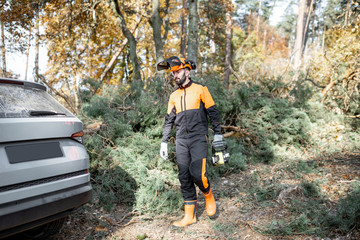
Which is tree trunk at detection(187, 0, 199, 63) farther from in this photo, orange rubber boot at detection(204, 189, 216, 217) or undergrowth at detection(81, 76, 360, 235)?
orange rubber boot at detection(204, 189, 216, 217)

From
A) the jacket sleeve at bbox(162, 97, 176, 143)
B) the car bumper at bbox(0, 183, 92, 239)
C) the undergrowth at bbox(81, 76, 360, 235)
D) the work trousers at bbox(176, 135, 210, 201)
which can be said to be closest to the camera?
the car bumper at bbox(0, 183, 92, 239)

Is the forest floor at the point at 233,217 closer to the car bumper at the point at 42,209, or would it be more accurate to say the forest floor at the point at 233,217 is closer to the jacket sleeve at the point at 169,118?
the car bumper at the point at 42,209

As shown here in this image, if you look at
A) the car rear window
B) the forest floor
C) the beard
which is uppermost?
the beard

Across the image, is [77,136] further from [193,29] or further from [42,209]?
[193,29]

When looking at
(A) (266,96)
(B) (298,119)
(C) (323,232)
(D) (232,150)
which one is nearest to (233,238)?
(C) (323,232)

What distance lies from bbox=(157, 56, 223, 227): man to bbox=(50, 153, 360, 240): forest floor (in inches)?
11.2

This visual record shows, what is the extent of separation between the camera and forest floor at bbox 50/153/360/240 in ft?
10.8

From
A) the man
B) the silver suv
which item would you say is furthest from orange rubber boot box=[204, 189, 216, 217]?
the silver suv

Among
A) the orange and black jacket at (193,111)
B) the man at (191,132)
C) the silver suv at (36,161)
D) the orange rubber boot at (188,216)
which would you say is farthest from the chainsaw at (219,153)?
the silver suv at (36,161)

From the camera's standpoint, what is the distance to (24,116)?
233cm

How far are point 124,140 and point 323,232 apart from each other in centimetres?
367

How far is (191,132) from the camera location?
11.9 feet

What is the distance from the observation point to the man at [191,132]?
11.7 ft

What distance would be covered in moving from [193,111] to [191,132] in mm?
307
